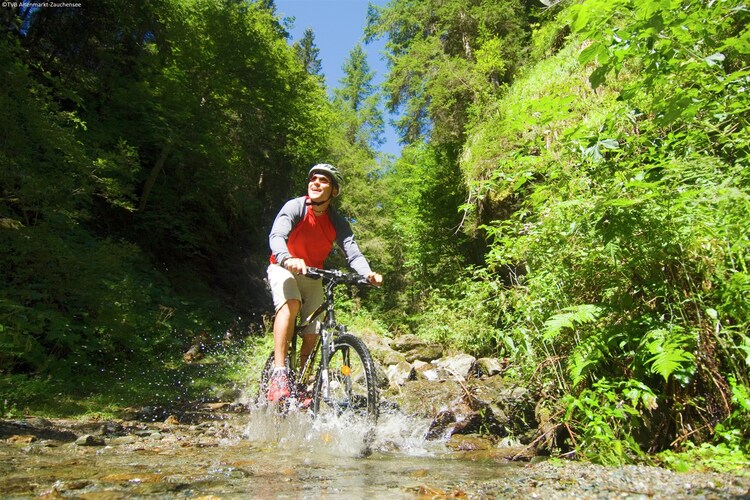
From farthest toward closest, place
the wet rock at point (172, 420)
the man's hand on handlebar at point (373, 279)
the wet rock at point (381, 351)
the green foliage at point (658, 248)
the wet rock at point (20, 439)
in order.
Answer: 1. the wet rock at point (381, 351)
2. the wet rock at point (172, 420)
3. the man's hand on handlebar at point (373, 279)
4. the wet rock at point (20, 439)
5. the green foliage at point (658, 248)

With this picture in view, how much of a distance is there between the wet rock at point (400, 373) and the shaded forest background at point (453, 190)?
143 cm

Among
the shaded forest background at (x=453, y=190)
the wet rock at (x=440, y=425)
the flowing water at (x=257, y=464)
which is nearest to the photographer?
the flowing water at (x=257, y=464)

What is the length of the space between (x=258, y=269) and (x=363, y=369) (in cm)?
1752

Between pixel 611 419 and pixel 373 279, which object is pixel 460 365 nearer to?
pixel 373 279

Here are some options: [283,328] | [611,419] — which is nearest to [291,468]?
[283,328]

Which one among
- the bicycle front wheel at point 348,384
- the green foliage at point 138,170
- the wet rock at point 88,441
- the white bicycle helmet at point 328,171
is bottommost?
the wet rock at point 88,441

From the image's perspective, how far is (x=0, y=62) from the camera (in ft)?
18.8

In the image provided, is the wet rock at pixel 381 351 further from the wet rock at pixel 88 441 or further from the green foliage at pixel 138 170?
the wet rock at pixel 88 441

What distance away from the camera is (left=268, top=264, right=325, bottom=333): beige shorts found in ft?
13.4

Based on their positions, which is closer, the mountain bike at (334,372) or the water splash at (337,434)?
the water splash at (337,434)

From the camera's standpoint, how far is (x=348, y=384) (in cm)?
366

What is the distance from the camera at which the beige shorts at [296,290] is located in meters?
4.09

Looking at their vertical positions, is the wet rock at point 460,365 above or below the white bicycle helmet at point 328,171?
below

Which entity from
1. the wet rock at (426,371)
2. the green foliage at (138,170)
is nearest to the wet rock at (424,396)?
the wet rock at (426,371)
